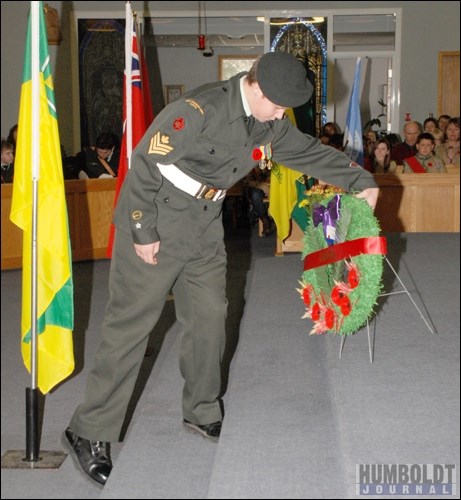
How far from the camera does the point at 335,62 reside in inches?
511

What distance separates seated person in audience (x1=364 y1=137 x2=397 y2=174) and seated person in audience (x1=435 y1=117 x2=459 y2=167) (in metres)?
0.59

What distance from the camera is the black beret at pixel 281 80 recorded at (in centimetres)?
243

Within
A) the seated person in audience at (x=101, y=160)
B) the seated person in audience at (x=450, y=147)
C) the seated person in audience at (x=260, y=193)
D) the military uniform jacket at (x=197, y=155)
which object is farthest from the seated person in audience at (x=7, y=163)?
the military uniform jacket at (x=197, y=155)

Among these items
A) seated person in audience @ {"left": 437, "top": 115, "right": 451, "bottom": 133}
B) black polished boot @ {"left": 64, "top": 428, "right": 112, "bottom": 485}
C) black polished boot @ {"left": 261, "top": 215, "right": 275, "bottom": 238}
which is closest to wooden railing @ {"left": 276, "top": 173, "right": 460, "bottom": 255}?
black polished boot @ {"left": 261, "top": 215, "right": 275, "bottom": 238}

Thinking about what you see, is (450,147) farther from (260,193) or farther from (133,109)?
→ (133,109)

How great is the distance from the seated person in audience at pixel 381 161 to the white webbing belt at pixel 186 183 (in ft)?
19.1

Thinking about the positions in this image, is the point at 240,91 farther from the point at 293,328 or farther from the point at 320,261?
the point at 293,328

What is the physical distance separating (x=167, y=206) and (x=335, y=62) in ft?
35.4

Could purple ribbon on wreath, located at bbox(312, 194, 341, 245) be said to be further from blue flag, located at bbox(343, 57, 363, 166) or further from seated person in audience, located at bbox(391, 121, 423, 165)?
seated person in audience, located at bbox(391, 121, 423, 165)

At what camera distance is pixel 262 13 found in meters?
12.9

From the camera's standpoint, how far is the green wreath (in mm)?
3199

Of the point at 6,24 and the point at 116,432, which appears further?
the point at 6,24

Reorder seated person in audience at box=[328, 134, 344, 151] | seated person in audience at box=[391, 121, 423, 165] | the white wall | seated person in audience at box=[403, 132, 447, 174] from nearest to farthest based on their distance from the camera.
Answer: seated person in audience at box=[403, 132, 447, 174] → seated person in audience at box=[328, 134, 344, 151] → seated person in audience at box=[391, 121, 423, 165] → the white wall

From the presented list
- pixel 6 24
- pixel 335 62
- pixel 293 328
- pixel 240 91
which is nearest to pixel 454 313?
pixel 293 328
